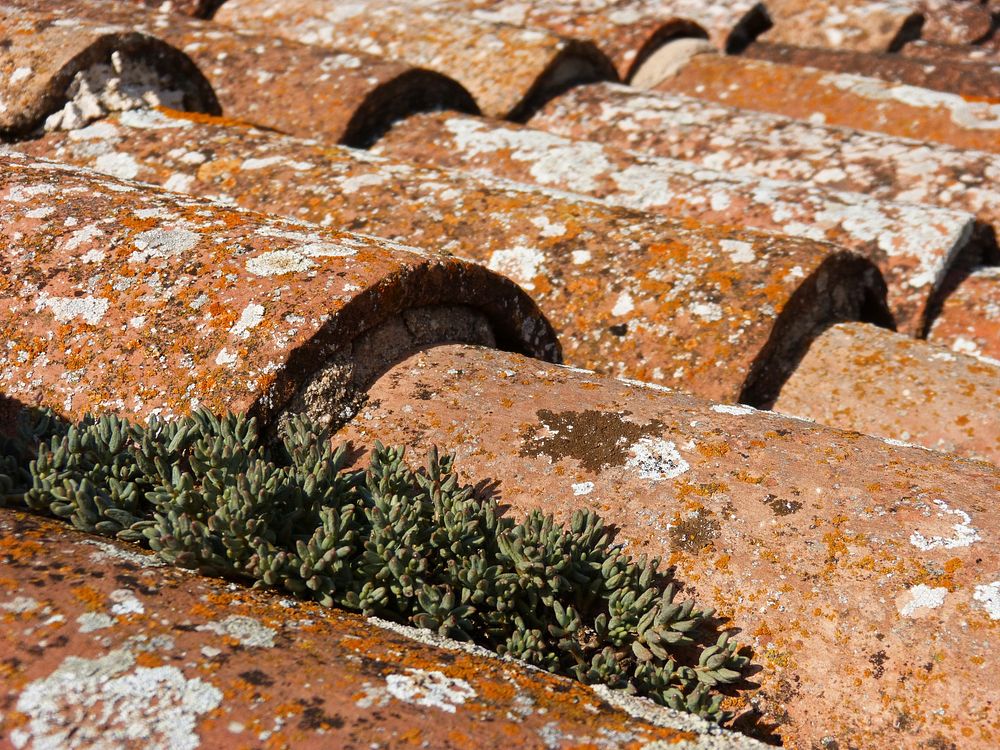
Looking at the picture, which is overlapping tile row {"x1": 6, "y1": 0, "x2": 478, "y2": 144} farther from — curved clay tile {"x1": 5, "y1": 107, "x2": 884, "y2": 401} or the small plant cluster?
the small plant cluster

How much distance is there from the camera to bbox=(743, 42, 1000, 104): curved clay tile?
671 cm

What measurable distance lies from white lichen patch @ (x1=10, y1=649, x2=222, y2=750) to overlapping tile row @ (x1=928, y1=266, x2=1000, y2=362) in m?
3.35

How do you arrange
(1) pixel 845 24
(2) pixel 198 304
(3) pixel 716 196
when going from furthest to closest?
(1) pixel 845 24 < (3) pixel 716 196 < (2) pixel 198 304

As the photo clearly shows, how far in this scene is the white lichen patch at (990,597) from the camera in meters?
1.78

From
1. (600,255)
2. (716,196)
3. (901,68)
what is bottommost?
(600,255)

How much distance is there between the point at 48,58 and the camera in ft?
14.2

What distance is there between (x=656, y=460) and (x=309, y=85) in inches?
145

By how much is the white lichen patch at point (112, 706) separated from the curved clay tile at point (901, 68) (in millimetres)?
6805

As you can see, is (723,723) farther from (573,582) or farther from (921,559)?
(921,559)

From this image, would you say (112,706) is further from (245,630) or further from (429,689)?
(429,689)

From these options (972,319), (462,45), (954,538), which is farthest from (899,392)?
(462,45)

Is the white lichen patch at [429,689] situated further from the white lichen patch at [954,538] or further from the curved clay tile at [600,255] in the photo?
the curved clay tile at [600,255]

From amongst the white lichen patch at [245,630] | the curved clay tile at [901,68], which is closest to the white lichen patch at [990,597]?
the white lichen patch at [245,630]

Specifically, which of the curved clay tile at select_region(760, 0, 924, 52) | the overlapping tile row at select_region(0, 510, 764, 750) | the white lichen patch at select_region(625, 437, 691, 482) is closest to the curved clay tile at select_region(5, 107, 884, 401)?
the white lichen patch at select_region(625, 437, 691, 482)
